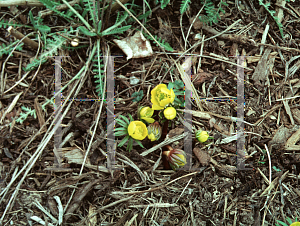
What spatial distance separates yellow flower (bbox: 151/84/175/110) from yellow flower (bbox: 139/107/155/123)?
0.06 m

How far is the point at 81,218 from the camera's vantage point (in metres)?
1.93

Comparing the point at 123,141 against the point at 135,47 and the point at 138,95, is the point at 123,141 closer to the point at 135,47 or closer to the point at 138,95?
the point at 138,95

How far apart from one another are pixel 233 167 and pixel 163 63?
45.2 inches

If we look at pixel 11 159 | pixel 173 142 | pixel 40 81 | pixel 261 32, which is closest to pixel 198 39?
pixel 261 32

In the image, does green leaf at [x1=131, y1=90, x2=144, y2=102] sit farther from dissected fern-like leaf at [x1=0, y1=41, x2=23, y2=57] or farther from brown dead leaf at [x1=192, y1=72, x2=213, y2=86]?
dissected fern-like leaf at [x1=0, y1=41, x2=23, y2=57]

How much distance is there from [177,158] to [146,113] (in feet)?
1.48

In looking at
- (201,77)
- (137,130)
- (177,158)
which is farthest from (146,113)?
(201,77)

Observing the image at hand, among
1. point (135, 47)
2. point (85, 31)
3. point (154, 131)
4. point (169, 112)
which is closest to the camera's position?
point (169, 112)

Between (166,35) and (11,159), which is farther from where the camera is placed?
(166,35)

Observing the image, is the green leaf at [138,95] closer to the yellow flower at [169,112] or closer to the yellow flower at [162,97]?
the yellow flower at [162,97]

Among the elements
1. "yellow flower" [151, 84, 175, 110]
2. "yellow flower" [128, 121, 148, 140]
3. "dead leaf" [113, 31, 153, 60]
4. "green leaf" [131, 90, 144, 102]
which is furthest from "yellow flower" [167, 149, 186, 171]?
"dead leaf" [113, 31, 153, 60]

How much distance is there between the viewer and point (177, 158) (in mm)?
1909

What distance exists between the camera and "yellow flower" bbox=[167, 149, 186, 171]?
1910mm

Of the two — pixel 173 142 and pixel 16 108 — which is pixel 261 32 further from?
pixel 16 108
